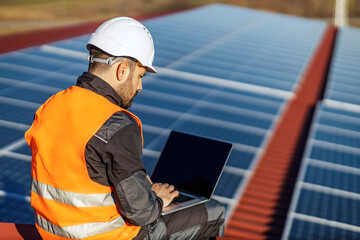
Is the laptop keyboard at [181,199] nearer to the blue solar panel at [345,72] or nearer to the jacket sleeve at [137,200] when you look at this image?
the jacket sleeve at [137,200]

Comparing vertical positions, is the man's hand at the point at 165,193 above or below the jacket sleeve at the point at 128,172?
below

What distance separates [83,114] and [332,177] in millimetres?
4060

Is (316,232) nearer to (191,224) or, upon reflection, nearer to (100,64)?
(191,224)

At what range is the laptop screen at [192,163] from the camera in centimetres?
336

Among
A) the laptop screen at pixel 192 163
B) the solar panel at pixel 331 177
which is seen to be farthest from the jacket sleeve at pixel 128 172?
the solar panel at pixel 331 177

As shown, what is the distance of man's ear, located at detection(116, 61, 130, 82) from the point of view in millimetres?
2652

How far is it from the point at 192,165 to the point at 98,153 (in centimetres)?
121

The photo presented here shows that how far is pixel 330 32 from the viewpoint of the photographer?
19125 millimetres

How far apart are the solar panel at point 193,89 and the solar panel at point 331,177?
67 cm

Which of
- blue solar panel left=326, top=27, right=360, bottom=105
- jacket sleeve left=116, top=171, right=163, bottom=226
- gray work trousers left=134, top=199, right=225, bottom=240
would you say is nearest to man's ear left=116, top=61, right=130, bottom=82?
jacket sleeve left=116, top=171, right=163, bottom=226

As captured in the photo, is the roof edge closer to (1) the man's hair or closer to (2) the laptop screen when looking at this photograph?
(2) the laptop screen

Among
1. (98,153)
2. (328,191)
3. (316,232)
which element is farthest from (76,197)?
(328,191)

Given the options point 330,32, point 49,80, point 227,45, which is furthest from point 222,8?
point 49,80

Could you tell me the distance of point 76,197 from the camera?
8.11 feet
